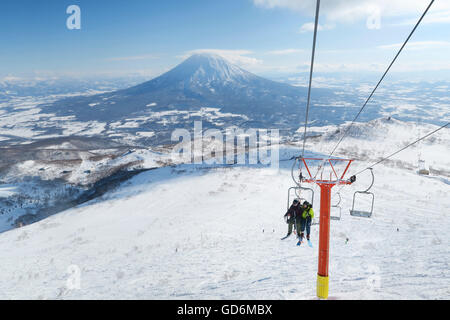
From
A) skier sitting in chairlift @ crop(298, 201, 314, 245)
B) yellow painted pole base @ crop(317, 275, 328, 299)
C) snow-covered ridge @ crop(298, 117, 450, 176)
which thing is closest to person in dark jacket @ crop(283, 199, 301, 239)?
skier sitting in chairlift @ crop(298, 201, 314, 245)

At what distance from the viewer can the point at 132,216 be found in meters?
25.0

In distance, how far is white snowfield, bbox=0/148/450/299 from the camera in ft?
37.4

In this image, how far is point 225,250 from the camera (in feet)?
51.6

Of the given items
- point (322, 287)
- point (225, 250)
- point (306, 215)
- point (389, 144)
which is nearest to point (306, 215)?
point (306, 215)

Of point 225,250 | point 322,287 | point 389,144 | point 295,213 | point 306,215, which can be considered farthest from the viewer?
point 389,144

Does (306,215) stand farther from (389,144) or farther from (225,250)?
(389,144)

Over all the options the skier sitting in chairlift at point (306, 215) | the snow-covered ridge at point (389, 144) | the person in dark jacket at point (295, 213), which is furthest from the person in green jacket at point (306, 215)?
the snow-covered ridge at point (389, 144)

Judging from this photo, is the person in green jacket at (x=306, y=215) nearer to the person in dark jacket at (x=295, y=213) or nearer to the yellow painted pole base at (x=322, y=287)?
the person in dark jacket at (x=295, y=213)

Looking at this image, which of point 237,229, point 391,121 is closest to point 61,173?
point 237,229

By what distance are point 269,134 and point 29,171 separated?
13358cm

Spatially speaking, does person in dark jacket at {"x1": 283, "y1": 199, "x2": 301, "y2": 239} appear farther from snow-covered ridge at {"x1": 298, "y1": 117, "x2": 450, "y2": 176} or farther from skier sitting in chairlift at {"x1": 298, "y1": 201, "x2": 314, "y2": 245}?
snow-covered ridge at {"x1": 298, "y1": 117, "x2": 450, "y2": 176}

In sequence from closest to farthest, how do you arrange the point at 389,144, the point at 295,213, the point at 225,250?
the point at 295,213
the point at 225,250
the point at 389,144

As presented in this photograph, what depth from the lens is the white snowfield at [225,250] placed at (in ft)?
37.4

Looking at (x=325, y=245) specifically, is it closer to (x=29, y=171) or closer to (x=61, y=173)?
(x=61, y=173)
